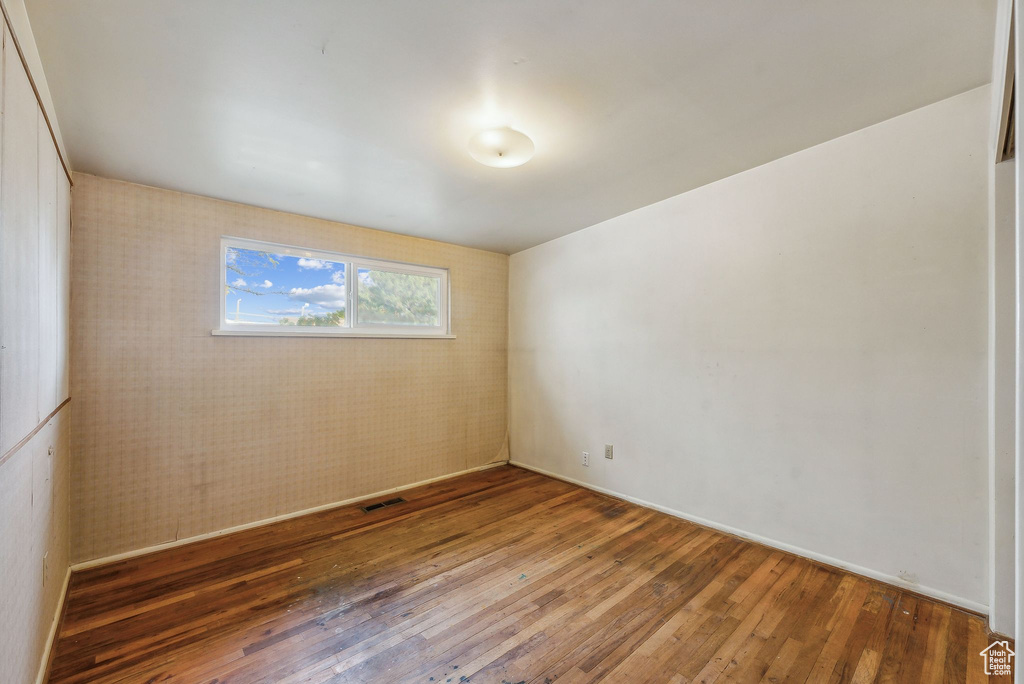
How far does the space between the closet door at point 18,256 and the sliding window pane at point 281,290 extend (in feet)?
4.75

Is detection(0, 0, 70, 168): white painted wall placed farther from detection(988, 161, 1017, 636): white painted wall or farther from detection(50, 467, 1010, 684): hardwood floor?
detection(988, 161, 1017, 636): white painted wall

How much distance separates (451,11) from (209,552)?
10.7ft

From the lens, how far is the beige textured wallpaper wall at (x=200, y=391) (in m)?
2.47

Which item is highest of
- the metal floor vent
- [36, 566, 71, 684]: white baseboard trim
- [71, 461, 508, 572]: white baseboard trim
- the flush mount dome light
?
the flush mount dome light

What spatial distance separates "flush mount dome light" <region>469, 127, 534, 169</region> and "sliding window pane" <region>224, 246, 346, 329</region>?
1.89m

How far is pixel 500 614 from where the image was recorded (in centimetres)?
195

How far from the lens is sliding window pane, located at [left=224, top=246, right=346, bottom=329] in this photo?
9.79ft

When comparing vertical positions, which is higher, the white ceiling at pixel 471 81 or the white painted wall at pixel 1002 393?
the white ceiling at pixel 471 81

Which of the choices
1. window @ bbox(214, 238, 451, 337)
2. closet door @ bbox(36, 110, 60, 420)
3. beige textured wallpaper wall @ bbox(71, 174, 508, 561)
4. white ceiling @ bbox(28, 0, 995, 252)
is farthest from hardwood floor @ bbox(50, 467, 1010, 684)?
white ceiling @ bbox(28, 0, 995, 252)

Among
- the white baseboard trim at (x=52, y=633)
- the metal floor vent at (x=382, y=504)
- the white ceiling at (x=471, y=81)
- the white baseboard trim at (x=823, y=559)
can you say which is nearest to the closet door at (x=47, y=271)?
the white ceiling at (x=471, y=81)

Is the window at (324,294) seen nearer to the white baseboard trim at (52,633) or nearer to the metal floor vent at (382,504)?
the metal floor vent at (382,504)

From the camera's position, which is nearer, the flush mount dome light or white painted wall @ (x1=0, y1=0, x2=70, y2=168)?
white painted wall @ (x1=0, y1=0, x2=70, y2=168)

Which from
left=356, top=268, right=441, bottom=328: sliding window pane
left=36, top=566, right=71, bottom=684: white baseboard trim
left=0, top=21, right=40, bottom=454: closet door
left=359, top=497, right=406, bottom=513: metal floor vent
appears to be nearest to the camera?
left=0, top=21, right=40, bottom=454: closet door

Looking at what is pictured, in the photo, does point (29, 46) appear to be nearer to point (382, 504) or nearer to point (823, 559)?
point (382, 504)
